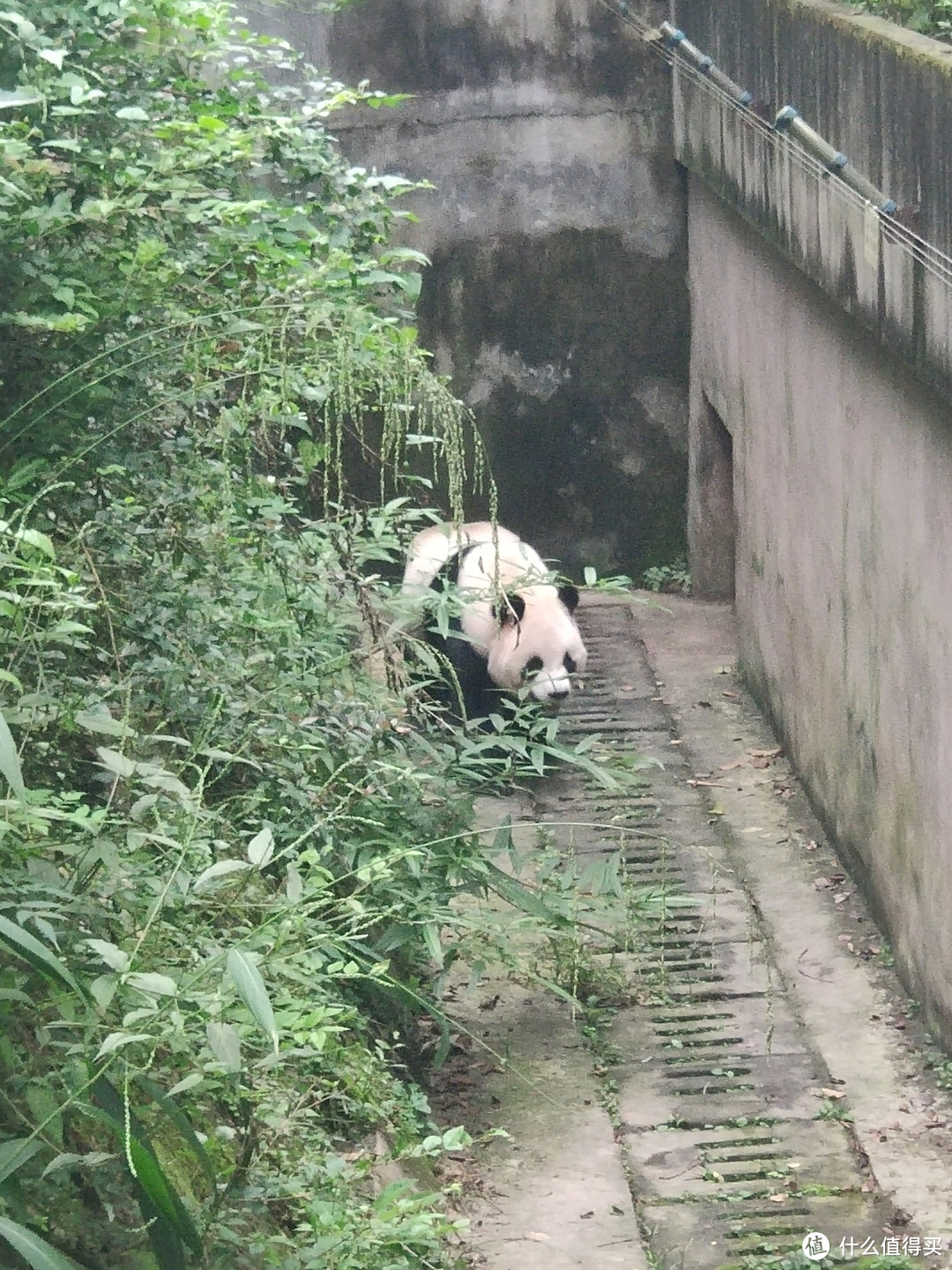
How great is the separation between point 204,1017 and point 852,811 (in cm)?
381

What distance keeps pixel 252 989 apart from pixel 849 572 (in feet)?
13.0

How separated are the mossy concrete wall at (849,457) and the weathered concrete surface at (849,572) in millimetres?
13

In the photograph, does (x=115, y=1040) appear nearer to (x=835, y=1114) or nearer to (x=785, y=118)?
(x=835, y=1114)

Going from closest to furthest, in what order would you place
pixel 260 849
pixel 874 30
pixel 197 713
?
pixel 260 849
pixel 197 713
pixel 874 30

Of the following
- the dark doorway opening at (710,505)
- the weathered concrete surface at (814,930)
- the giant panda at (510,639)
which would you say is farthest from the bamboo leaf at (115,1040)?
the dark doorway opening at (710,505)

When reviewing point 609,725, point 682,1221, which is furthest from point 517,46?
point 682,1221

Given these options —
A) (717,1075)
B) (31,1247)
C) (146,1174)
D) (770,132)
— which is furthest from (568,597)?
(31,1247)

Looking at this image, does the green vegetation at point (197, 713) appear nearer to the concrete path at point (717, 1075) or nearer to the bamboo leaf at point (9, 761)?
the bamboo leaf at point (9, 761)

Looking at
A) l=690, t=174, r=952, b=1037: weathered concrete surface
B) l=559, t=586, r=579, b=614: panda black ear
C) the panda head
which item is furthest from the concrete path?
l=559, t=586, r=579, b=614: panda black ear

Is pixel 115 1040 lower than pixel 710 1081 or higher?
higher

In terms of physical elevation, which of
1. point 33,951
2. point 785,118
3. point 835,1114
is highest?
point 785,118

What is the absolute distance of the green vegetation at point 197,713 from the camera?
279 centimetres

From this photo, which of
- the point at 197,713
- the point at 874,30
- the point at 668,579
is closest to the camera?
the point at 197,713

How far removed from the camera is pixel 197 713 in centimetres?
416
